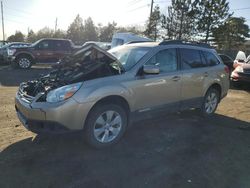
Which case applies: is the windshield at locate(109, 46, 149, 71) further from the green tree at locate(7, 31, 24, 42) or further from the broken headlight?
the green tree at locate(7, 31, 24, 42)

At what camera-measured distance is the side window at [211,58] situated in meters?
6.79

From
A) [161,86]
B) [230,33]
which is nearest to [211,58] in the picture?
[161,86]

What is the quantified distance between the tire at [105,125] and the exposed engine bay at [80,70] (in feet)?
1.82

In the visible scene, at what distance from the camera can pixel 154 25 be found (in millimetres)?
32469

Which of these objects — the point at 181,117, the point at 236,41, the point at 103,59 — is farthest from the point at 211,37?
the point at 103,59

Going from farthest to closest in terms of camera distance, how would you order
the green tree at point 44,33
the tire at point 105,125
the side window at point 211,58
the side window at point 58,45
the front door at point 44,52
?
the green tree at point 44,33
the side window at point 58,45
the front door at point 44,52
the side window at point 211,58
the tire at point 105,125

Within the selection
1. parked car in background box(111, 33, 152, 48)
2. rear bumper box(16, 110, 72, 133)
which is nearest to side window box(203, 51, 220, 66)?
rear bumper box(16, 110, 72, 133)

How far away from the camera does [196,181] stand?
12.4ft

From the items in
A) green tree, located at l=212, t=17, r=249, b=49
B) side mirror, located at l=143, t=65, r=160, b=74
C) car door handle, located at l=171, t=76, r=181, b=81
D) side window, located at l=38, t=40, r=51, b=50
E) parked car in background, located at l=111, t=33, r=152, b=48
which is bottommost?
car door handle, located at l=171, t=76, r=181, b=81

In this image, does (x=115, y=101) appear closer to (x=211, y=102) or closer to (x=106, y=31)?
(x=211, y=102)

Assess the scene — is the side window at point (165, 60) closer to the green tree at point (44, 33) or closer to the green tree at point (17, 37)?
the green tree at point (44, 33)

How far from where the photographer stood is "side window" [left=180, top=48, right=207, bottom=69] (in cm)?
601

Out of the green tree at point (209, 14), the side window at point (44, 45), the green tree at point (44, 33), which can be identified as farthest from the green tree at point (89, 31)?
the side window at point (44, 45)

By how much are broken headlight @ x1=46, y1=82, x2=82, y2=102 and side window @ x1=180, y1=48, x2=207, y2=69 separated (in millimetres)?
2639
